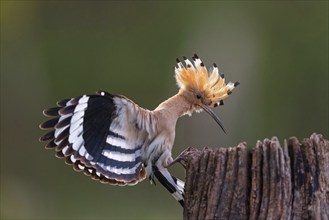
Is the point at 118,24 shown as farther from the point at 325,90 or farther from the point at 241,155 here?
the point at 241,155

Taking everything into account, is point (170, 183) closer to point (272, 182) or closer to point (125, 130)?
point (125, 130)

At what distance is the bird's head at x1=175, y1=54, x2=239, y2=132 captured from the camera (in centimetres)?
371

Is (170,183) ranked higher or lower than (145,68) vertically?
lower

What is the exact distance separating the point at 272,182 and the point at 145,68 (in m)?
6.99

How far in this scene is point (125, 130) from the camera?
3410mm

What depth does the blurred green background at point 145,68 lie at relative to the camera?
8766 millimetres

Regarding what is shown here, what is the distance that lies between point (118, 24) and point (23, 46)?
1.01m

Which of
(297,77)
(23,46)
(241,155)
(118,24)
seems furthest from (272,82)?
(241,155)

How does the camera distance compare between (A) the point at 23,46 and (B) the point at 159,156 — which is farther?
(A) the point at 23,46

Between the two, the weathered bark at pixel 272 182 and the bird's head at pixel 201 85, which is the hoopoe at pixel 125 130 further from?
the weathered bark at pixel 272 182

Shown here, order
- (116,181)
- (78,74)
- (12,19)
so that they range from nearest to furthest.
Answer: (116,181), (78,74), (12,19)

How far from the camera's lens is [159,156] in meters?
3.54

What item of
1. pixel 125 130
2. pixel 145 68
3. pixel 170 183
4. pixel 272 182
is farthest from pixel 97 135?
pixel 145 68

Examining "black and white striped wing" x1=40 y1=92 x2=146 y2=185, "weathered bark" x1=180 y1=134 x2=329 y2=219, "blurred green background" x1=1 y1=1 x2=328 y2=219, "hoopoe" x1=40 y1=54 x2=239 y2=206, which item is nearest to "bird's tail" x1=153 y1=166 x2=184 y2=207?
"hoopoe" x1=40 y1=54 x2=239 y2=206
